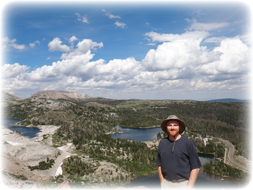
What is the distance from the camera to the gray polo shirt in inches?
250

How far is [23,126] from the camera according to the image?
163m

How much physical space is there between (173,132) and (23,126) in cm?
19375

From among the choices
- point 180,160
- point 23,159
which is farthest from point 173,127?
point 23,159

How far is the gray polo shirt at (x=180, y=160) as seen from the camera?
6.34 meters

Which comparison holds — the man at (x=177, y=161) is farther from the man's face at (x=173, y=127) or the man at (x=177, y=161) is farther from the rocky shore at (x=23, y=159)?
the rocky shore at (x=23, y=159)

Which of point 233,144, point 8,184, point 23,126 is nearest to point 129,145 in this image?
point 8,184

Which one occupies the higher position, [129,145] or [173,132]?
[173,132]

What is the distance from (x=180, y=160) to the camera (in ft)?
21.3

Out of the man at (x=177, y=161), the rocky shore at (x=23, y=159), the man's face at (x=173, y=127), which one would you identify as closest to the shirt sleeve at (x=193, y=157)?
the man at (x=177, y=161)

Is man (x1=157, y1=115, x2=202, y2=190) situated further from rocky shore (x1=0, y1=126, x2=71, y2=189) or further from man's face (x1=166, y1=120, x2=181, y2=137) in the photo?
rocky shore (x1=0, y1=126, x2=71, y2=189)

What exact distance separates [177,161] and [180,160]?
145mm

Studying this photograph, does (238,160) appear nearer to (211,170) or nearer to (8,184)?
(211,170)

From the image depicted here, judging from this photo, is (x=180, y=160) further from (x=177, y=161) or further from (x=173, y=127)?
(x=173, y=127)

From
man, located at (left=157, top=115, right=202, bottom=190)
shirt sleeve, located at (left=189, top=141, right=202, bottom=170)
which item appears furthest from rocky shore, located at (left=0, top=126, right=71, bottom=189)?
shirt sleeve, located at (left=189, top=141, right=202, bottom=170)
